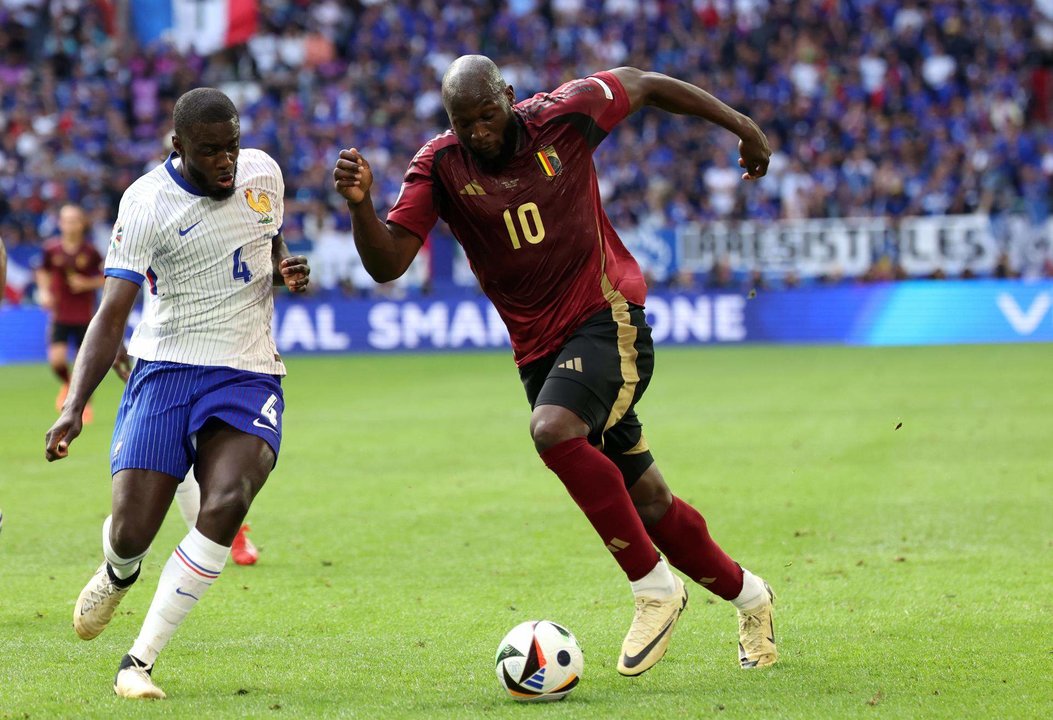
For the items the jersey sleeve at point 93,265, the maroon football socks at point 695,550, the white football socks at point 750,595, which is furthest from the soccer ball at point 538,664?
the jersey sleeve at point 93,265

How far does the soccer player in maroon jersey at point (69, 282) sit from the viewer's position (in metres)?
15.5

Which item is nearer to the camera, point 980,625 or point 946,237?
point 980,625

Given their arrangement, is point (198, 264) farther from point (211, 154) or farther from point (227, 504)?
point (227, 504)

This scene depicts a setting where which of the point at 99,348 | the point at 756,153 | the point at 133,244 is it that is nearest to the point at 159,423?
the point at 99,348

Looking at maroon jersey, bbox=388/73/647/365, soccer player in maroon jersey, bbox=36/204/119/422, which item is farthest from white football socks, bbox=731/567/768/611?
soccer player in maroon jersey, bbox=36/204/119/422

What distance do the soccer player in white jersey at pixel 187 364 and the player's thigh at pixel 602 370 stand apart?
1039 millimetres

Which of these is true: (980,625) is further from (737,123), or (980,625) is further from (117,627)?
(117,627)

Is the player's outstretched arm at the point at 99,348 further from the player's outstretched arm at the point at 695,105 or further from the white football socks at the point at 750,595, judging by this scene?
the white football socks at the point at 750,595

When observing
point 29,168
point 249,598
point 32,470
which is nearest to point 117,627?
point 249,598

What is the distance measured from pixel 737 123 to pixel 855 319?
18.9 metres

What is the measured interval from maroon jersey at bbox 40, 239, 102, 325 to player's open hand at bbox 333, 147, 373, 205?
1129 centimetres

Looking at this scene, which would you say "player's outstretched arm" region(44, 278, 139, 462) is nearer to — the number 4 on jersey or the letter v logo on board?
the number 4 on jersey

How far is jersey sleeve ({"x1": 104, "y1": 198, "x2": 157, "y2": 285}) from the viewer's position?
5.18 meters

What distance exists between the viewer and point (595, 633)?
Result: 6043mm
